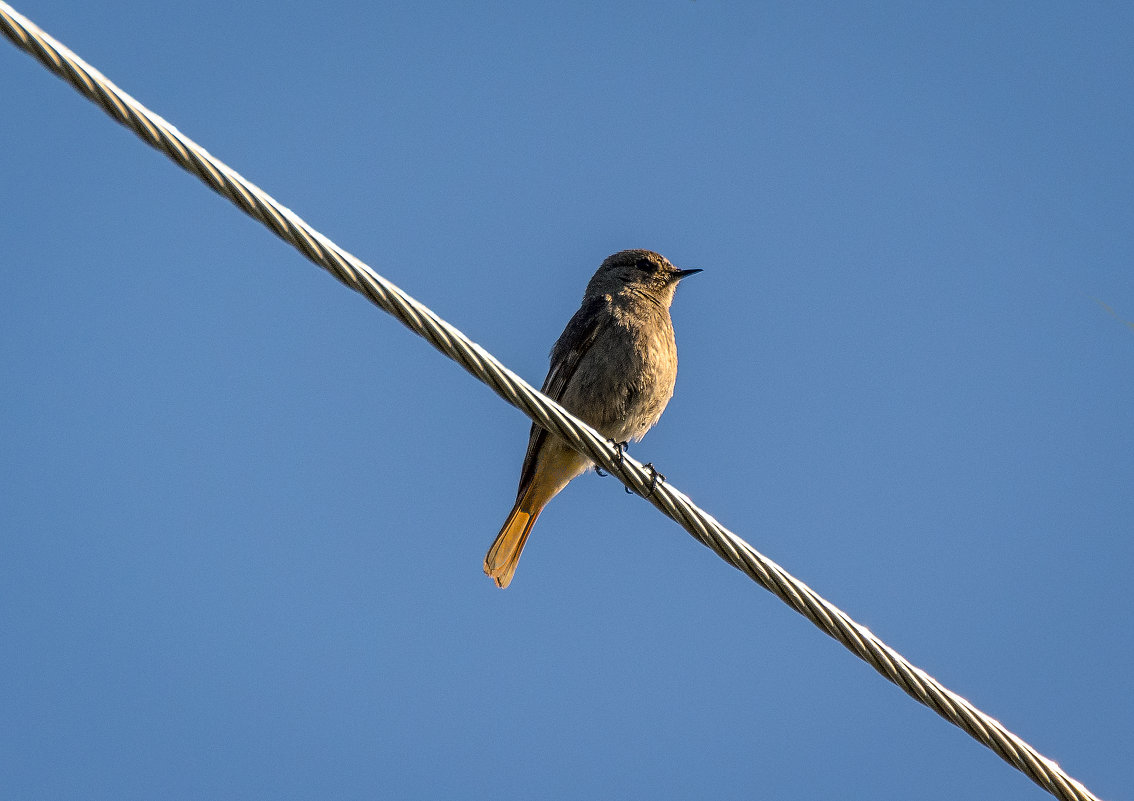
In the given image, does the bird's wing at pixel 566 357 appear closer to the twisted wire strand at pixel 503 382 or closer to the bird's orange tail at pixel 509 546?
the bird's orange tail at pixel 509 546

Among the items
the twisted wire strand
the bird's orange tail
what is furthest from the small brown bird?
the twisted wire strand

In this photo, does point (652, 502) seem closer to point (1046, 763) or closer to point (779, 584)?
point (779, 584)

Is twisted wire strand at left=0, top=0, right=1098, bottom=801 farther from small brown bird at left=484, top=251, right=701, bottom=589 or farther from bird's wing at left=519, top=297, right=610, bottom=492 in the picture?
bird's wing at left=519, top=297, right=610, bottom=492

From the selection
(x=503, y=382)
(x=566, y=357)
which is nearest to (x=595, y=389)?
(x=566, y=357)

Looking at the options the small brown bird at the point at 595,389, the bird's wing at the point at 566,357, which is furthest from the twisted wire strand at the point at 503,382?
the bird's wing at the point at 566,357

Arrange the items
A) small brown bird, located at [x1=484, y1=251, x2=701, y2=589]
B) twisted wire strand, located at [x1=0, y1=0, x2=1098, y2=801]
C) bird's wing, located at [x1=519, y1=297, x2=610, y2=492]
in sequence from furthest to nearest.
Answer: bird's wing, located at [x1=519, y1=297, x2=610, y2=492], small brown bird, located at [x1=484, y1=251, x2=701, y2=589], twisted wire strand, located at [x1=0, y1=0, x2=1098, y2=801]
